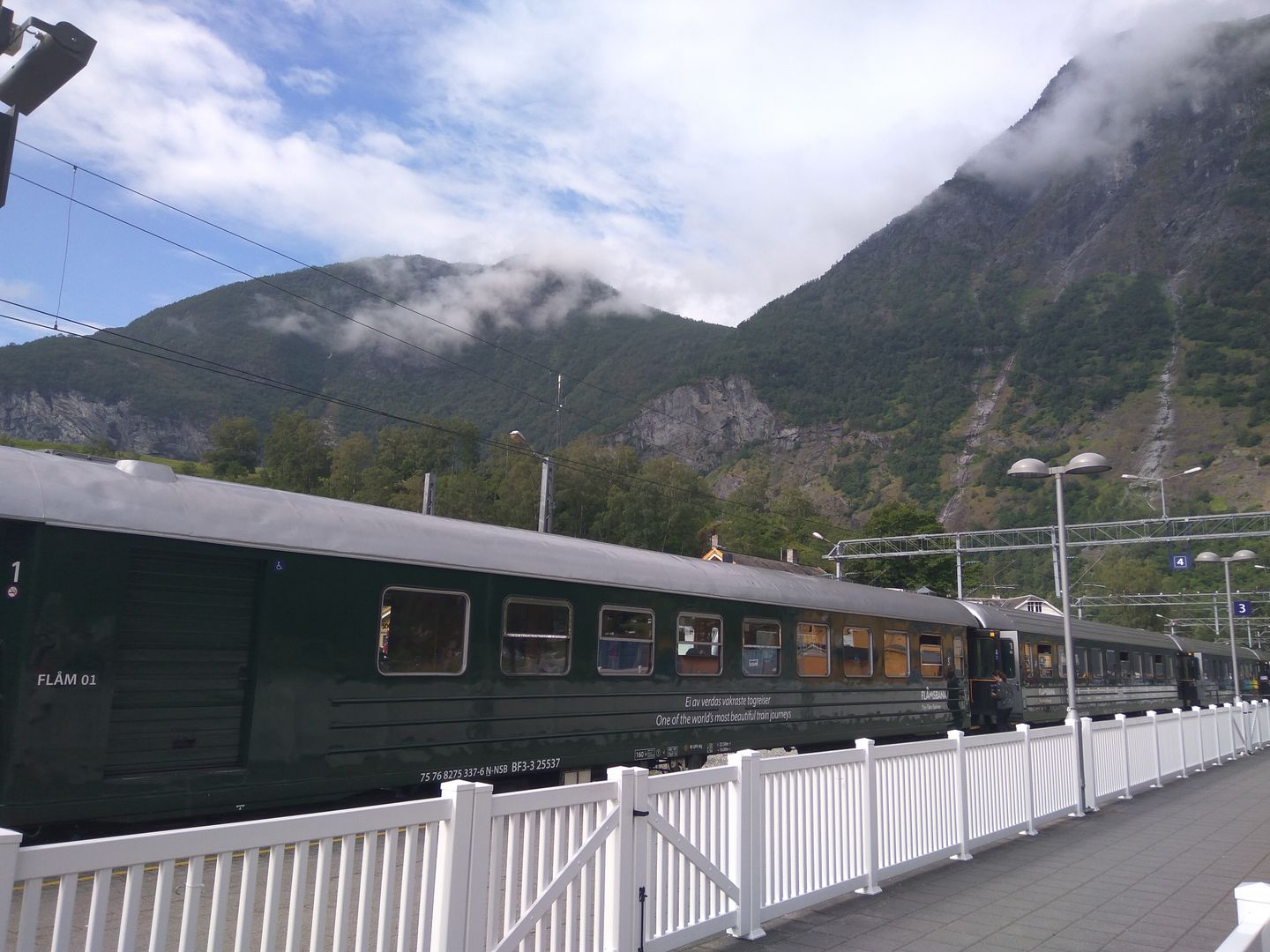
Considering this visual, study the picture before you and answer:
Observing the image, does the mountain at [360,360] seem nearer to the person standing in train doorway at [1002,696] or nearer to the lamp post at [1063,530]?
the person standing in train doorway at [1002,696]

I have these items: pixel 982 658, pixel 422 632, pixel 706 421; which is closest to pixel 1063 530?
pixel 982 658


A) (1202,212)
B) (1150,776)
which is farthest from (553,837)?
(1202,212)

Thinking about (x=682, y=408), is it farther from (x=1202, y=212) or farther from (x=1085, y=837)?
(x=1085, y=837)

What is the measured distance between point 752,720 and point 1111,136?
664ft

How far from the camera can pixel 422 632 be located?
29.3ft

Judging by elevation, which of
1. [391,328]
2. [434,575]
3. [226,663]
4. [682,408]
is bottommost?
[226,663]

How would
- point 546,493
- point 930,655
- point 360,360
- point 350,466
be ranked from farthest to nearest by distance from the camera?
point 360,360
point 350,466
point 546,493
point 930,655

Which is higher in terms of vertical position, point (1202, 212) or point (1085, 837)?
point (1202, 212)

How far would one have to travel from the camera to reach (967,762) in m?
8.72

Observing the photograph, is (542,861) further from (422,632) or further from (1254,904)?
(422,632)

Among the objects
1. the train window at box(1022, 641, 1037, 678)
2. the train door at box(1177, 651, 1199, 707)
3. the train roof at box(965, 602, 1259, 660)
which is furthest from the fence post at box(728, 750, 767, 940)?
the train door at box(1177, 651, 1199, 707)

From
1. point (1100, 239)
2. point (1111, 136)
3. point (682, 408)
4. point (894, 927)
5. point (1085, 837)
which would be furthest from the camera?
point (1111, 136)

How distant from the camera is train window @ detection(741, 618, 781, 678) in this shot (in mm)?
13203

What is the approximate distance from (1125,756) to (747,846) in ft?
30.0
